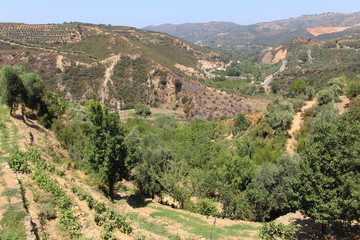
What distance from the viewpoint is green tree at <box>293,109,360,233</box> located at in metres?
12.1

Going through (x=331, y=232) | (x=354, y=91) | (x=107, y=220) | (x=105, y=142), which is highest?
(x=354, y=91)

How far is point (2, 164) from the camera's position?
13906 millimetres

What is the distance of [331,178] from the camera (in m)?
12.4

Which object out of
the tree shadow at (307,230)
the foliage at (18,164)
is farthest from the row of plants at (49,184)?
the tree shadow at (307,230)

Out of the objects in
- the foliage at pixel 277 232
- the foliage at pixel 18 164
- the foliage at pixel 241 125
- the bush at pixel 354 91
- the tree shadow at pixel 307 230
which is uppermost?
the bush at pixel 354 91

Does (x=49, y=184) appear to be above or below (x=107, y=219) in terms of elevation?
above

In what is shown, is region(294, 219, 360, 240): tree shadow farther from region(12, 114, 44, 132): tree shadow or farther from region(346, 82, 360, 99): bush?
region(346, 82, 360, 99): bush

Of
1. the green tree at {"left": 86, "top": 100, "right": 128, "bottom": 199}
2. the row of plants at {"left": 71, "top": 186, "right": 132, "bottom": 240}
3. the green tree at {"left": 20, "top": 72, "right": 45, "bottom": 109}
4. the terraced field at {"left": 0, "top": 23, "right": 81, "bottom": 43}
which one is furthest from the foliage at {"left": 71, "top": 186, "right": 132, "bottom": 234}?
the terraced field at {"left": 0, "top": 23, "right": 81, "bottom": 43}

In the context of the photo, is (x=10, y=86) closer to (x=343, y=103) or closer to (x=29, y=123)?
(x=29, y=123)

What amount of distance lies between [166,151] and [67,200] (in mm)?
11933

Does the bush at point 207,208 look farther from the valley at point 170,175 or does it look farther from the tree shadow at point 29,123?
the tree shadow at point 29,123

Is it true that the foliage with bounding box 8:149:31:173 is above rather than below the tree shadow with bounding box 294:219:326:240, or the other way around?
above

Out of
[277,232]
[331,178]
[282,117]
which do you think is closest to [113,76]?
[282,117]

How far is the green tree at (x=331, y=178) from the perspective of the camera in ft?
39.5
